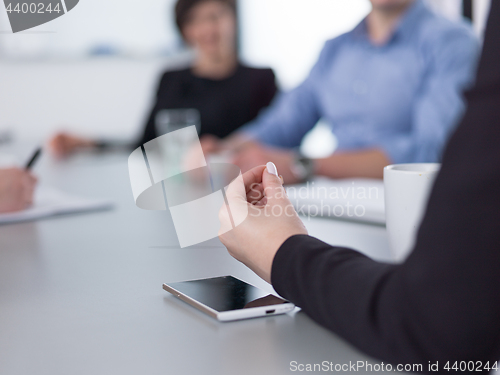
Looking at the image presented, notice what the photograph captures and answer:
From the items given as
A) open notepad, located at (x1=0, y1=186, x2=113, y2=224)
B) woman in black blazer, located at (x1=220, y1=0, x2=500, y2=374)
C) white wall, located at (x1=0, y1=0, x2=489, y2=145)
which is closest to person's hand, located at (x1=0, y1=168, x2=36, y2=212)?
open notepad, located at (x1=0, y1=186, x2=113, y2=224)

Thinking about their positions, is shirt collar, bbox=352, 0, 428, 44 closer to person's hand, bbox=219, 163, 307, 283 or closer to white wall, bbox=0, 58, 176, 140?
person's hand, bbox=219, 163, 307, 283

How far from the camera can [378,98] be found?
61.0 inches

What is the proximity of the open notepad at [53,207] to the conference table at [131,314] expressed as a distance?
8 centimetres

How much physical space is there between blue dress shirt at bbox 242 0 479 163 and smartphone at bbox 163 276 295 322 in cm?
94

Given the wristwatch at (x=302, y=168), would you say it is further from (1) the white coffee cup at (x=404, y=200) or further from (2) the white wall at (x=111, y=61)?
(2) the white wall at (x=111, y=61)

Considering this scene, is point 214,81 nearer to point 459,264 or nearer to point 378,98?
point 378,98

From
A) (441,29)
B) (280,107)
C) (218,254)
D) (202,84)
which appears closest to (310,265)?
(218,254)

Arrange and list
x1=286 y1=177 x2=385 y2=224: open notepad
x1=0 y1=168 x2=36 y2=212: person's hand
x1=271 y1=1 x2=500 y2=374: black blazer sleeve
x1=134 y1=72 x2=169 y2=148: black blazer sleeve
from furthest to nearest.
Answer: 1. x1=134 y1=72 x2=169 y2=148: black blazer sleeve
2. x1=0 y1=168 x2=36 y2=212: person's hand
3. x1=286 y1=177 x2=385 y2=224: open notepad
4. x1=271 y1=1 x2=500 y2=374: black blazer sleeve

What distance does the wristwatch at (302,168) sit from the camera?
1.19 meters

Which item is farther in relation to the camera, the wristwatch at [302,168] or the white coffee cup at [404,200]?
the wristwatch at [302,168]

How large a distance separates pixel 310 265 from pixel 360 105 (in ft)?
4.35

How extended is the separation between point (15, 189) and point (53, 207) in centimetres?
7

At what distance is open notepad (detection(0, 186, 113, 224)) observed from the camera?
84 cm

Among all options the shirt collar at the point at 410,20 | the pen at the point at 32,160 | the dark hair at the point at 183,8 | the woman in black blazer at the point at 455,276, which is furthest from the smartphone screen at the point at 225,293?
the dark hair at the point at 183,8
